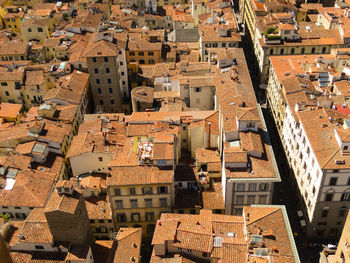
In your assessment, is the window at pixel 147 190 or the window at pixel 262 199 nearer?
the window at pixel 147 190

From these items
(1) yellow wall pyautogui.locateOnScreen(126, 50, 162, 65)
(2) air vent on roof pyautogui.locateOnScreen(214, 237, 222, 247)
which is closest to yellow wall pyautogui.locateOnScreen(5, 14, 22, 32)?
(1) yellow wall pyautogui.locateOnScreen(126, 50, 162, 65)

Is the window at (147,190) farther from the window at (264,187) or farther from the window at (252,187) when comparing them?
the window at (264,187)

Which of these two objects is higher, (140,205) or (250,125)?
(250,125)

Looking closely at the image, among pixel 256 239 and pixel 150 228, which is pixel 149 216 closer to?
pixel 150 228

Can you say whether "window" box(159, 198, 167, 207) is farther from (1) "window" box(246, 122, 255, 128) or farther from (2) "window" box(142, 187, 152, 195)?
(1) "window" box(246, 122, 255, 128)

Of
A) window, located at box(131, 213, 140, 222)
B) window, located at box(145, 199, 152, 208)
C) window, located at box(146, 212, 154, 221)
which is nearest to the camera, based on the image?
window, located at box(145, 199, 152, 208)

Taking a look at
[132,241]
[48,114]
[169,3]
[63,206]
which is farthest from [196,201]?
[169,3]

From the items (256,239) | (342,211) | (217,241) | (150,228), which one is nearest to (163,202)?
(150,228)

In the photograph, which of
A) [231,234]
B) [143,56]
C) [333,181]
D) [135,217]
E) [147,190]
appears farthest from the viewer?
[143,56]

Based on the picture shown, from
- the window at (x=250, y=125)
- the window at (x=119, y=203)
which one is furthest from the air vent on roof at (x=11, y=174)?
the window at (x=250, y=125)

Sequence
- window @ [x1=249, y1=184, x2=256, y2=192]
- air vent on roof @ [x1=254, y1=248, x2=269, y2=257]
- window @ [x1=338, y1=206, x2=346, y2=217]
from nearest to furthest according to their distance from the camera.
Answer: air vent on roof @ [x1=254, y1=248, x2=269, y2=257]
window @ [x1=249, y1=184, x2=256, y2=192]
window @ [x1=338, y1=206, x2=346, y2=217]

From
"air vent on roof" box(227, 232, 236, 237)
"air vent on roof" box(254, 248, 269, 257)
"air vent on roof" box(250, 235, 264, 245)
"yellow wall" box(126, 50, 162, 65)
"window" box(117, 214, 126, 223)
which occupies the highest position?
"yellow wall" box(126, 50, 162, 65)
